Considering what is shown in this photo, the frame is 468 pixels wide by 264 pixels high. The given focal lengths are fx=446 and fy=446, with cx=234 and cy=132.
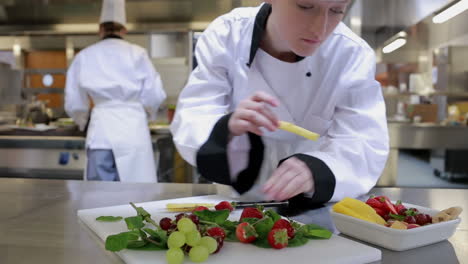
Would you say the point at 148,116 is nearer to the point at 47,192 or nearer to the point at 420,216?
the point at 47,192

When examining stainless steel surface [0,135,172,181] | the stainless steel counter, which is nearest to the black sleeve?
stainless steel surface [0,135,172,181]

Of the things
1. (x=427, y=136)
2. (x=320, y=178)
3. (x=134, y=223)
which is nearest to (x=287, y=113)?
(x=320, y=178)

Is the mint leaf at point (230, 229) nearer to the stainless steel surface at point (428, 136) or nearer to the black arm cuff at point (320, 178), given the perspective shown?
the black arm cuff at point (320, 178)

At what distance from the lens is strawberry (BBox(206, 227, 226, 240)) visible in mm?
565

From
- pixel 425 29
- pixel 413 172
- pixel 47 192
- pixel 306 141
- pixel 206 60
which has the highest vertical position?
pixel 425 29

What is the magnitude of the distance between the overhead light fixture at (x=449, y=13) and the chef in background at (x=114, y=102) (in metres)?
2.40

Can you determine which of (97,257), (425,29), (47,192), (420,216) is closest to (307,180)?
(420,216)

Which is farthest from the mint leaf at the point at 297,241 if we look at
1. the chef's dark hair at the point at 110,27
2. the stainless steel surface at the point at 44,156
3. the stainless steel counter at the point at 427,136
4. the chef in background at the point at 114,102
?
the stainless steel counter at the point at 427,136

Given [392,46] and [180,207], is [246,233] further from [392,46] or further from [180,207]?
[392,46]

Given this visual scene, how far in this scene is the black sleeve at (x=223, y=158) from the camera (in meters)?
0.73

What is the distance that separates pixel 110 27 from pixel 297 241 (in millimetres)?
2199

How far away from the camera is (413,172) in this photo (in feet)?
9.87

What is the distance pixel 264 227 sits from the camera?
0.59 m

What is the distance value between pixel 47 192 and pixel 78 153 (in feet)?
5.04
